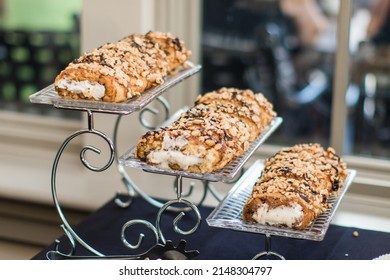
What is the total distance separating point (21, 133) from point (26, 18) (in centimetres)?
47

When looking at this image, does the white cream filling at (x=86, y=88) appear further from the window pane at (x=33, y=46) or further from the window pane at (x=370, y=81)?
the window pane at (x=370, y=81)

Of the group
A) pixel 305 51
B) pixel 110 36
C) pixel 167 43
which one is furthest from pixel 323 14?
pixel 167 43

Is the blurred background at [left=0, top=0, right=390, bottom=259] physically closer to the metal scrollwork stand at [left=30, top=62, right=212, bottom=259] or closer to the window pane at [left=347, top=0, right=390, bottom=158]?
the window pane at [left=347, top=0, right=390, bottom=158]

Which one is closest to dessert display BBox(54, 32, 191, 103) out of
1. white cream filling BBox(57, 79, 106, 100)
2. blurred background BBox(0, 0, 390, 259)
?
white cream filling BBox(57, 79, 106, 100)

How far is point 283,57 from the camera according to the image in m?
4.23

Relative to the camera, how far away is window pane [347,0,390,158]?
3664 mm

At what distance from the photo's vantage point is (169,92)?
2.35 meters

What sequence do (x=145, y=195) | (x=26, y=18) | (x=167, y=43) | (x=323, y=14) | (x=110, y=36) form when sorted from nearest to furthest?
(x=167, y=43) < (x=145, y=195) < (x=110, y=36) < (x=26, y=18) < (x=323, y=14)

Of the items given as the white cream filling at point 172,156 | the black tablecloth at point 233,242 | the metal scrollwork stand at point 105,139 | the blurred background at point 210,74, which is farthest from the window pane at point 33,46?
the white cream filling at point 172,156

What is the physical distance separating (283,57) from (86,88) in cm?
281

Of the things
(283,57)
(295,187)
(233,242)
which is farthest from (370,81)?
(295,187)

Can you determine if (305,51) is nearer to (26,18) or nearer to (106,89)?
(26,18)

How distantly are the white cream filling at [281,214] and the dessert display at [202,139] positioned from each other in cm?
11

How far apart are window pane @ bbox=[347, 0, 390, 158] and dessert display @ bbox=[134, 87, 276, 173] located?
6.15 feet
